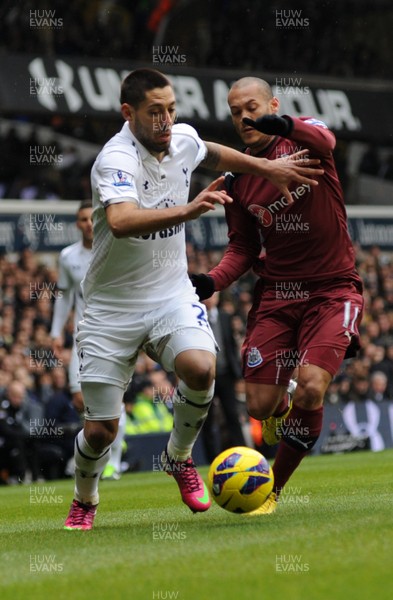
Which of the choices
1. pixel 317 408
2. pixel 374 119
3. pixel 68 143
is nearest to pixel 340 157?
pixel 374 119

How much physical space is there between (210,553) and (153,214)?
6.16 feet

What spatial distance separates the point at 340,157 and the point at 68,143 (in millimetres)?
7253

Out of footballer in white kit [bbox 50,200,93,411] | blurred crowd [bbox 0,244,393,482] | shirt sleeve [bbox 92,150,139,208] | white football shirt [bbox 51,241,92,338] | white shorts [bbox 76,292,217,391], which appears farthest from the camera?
blurred crowd [bbox 0,244,393,482]

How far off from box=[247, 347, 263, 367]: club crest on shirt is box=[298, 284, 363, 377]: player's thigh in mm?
311

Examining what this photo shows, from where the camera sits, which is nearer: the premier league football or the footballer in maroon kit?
the premier league football

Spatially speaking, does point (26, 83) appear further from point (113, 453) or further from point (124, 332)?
point (124, 332)

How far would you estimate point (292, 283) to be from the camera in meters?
7.89

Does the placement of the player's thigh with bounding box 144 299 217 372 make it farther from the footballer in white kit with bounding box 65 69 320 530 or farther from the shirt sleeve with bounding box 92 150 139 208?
the shirt sleeve with bounding box 92 150 139 208

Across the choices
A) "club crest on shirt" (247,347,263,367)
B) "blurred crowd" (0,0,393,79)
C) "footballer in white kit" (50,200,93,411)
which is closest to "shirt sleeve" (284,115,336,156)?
"club crest on shirt" (247,347,263,367)

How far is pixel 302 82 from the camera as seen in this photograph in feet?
88.5

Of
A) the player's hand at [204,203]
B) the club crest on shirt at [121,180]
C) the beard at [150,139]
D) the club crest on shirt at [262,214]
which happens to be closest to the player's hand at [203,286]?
the club crest on shirt at [262,214]

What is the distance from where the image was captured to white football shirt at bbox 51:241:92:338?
1233 centimetres

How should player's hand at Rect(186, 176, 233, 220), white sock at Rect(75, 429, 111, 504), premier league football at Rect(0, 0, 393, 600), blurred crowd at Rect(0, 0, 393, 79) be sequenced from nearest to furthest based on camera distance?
premier league football at Rect(0, 0, 393, 600)
player's hand at Rect(186, 176, 233, 220)
white sock at Rect(75, 429, 111, 504)
blurred crowd at Rect(0, 0, 393, 79)

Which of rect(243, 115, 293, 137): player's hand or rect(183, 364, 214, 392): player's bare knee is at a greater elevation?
rect(243, 115, 293, 137): player's hand
